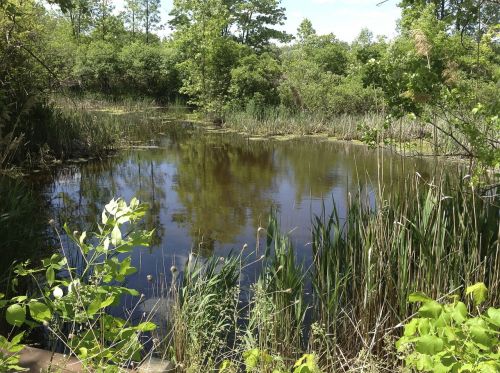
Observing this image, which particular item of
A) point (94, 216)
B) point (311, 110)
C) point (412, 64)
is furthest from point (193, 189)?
point (311, 110)

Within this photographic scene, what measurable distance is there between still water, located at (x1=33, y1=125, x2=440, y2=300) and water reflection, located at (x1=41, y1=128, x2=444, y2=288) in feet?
0.05

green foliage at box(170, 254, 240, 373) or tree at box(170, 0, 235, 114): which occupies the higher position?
tree at box(170, 0, 235, 114)

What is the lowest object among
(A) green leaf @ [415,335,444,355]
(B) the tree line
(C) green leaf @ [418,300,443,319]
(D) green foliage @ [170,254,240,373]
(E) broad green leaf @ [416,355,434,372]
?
(D) green foliage @ [170,254,240,373]

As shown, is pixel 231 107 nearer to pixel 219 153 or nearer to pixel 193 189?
pixel 219 153

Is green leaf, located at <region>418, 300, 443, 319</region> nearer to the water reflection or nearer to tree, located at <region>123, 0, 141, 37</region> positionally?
the water reflection

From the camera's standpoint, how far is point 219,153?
506 inches

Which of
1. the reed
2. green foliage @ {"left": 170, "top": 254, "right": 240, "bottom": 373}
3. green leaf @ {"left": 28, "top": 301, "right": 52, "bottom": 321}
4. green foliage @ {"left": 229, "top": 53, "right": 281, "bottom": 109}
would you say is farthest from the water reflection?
green foliage @ {"left": 229, "top": 53, "right": 281, "bottom": 109}

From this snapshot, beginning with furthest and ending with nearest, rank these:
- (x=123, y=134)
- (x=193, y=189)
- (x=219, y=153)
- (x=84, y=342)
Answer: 1. (x=123, y=134)
2. (x=219, y=153)
3. (x=193, y=189)
4. (x=84, y=342)

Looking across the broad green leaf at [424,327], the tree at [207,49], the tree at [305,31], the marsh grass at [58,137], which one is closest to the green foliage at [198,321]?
the broad green leaf at [424,327]

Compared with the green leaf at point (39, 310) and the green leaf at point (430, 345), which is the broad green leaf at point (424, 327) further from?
the green leaf at point (39, 310)

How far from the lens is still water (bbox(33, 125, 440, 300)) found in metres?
5.55

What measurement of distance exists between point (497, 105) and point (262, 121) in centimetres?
1419

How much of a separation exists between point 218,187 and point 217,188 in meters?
0.09

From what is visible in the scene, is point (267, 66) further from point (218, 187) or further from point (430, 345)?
point (430, 345)
